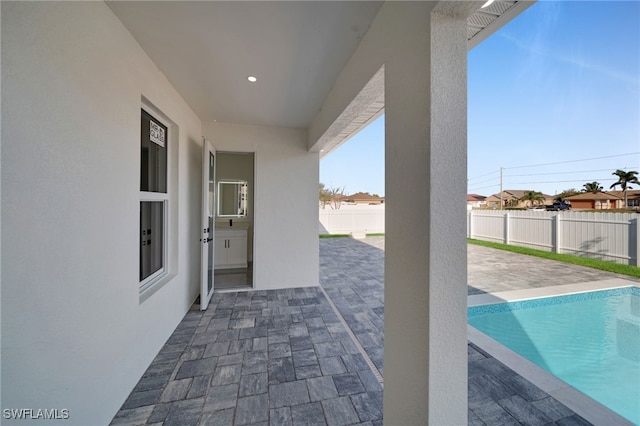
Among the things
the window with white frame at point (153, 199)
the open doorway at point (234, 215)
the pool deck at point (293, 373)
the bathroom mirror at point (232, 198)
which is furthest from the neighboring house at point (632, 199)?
the window with white frame at point (153, 199)

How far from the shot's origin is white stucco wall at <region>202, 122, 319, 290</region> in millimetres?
3846

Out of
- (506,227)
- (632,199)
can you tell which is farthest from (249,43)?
(632,199)

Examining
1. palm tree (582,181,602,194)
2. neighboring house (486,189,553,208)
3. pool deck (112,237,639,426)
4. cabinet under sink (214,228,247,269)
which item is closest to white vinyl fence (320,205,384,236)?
cabinet under sink (214,228,247,269)

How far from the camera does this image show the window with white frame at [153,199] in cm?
224

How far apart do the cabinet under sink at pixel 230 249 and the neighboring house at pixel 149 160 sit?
A: 2589 millimetres

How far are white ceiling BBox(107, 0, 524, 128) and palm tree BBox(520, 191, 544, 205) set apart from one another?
18231 mm

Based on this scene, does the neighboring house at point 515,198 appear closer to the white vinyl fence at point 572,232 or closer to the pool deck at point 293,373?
the white vinyl fence at point 572,232

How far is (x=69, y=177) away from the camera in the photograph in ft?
4.01

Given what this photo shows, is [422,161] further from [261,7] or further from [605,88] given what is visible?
[605,88]

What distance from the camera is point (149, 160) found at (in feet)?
7.67

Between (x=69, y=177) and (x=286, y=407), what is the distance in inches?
77.0

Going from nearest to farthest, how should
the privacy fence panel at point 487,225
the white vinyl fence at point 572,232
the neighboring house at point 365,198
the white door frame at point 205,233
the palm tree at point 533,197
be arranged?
the white door frame at point 205,233 < the white vinyl fence at point 572,232 < the privacy fence panel at point 487,225 < the palm tree at point 533,197 < the neighboring house at point 365,198

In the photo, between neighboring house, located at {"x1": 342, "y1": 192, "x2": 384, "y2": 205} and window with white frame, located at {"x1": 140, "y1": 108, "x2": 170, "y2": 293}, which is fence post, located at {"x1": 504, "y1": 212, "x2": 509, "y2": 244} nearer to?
window with white frame, located at {"x1": 140, "y1": 108, "x2": 170, "y2": 293}

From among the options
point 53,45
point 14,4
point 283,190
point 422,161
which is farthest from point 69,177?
point 283,190
